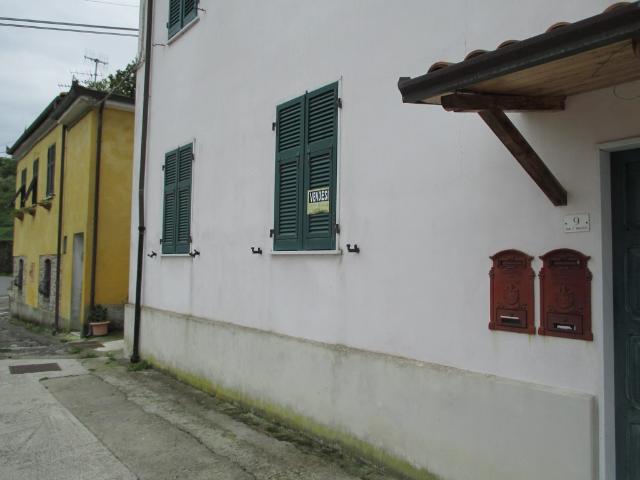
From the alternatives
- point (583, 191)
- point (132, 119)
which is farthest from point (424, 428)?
point (132, 119)

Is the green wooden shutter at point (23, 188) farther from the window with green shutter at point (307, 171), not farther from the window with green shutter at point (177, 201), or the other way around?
the window with green shutter at point (307, 171)

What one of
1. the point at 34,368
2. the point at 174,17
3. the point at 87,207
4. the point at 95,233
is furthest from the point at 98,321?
the point at 174,17

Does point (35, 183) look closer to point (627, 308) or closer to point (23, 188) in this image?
point (23, 188)

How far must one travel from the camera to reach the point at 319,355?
200 inches

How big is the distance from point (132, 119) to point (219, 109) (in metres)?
7.13

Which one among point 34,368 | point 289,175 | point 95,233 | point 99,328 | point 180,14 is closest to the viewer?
point 289,175

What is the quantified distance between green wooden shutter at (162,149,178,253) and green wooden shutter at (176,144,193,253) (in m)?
0.12

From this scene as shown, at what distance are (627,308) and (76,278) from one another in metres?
12.7

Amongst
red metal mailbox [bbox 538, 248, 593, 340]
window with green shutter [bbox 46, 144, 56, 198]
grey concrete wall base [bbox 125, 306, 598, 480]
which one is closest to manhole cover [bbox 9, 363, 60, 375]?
grey concrete wall base [bbox 125, 306, 598, 480]

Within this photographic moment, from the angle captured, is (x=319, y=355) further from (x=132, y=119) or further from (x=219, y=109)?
(x=132, y=119)

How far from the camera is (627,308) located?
310 centimetres

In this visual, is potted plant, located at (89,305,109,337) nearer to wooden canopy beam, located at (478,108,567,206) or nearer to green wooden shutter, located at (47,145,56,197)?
green wooden shutter, located at (47,145,56,197)

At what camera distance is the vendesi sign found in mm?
5199

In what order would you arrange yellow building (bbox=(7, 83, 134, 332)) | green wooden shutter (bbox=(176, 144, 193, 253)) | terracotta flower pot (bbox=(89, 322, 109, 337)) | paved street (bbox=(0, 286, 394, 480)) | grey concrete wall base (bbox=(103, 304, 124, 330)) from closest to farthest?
paved street (bbox=(0, 286, 394, 480)), green wooden shutter (bbox=(176, 144, 193, 253)), terracotta flower pot (bbox=(89, 322, 109, 337)), yellow building (bbox=(7, 83, 134, 332)), grey concrete wall base (bbox=(103, 304, 124, 330))
